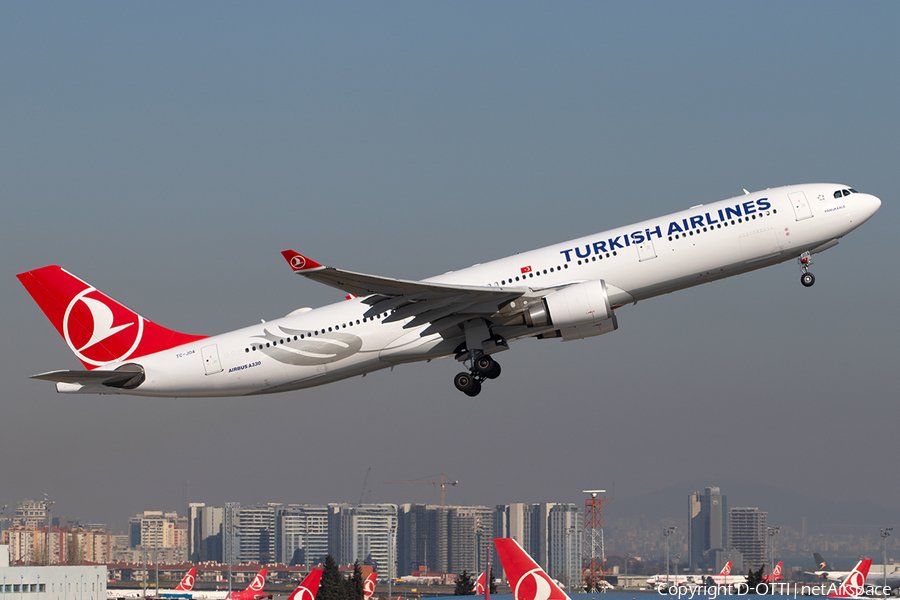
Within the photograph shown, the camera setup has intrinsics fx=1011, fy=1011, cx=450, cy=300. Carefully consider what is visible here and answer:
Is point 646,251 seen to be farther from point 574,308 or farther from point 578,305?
point 574,308

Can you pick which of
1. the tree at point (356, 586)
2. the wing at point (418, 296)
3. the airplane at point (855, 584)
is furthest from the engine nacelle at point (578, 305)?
the tree at point (356, 586)

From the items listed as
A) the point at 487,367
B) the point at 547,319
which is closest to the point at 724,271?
the point at 547,319

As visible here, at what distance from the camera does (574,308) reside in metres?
37.8

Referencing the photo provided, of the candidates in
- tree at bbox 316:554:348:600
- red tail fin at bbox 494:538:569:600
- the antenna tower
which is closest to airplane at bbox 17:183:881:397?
red tail fin at bbox 494:538:569:600

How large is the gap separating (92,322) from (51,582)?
1218 inches

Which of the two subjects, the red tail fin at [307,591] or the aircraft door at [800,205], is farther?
the red tail fin at [307,591]

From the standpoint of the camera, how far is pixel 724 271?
38.9 meters

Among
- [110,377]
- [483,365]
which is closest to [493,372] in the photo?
[483,365]

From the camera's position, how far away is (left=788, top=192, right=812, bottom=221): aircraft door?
128 feet

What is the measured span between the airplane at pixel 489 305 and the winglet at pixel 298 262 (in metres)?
1.28

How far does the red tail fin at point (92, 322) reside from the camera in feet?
143

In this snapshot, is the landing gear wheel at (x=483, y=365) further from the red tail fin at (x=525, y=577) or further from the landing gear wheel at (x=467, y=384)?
the red tail fin at (x=525, y=577)

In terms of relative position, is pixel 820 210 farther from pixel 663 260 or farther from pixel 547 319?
pixel 547 319

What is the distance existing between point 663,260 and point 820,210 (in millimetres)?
6634
